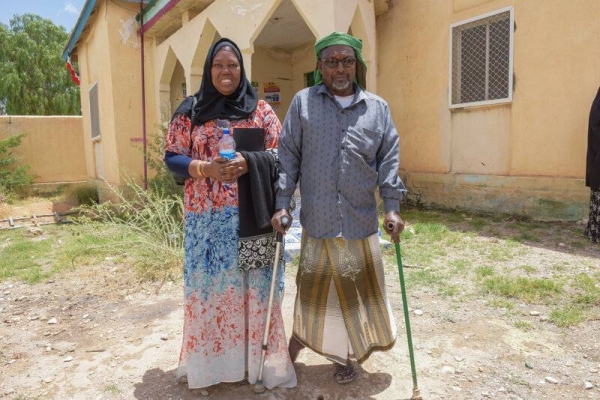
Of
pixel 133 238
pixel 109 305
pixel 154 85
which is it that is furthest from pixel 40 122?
pixel 109 305

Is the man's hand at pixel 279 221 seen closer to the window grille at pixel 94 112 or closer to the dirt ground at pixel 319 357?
the dirt ground at pixel 319 357

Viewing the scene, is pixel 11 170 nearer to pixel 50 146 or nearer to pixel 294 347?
pixel 50 146

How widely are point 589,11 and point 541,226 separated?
8.61 feet

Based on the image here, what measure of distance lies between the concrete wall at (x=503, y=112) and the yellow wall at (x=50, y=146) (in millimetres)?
10493

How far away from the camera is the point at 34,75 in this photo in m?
22.0

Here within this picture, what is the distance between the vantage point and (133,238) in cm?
465

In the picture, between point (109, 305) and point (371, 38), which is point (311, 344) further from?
point (371, 38)

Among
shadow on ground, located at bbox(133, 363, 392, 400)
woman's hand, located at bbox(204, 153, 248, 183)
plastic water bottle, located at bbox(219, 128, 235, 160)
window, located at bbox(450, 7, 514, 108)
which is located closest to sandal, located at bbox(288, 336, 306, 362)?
shadow on ground, located at bbox(133, 363, 392, 400)

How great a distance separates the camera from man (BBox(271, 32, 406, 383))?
220 centimetres

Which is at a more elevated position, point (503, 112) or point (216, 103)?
point (503, 112)

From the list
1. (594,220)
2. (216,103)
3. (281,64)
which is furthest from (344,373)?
(281,64)

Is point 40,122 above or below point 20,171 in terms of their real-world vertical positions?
above

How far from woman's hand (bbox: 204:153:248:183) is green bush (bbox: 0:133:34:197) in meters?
11.9

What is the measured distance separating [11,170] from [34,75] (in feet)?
39.4
